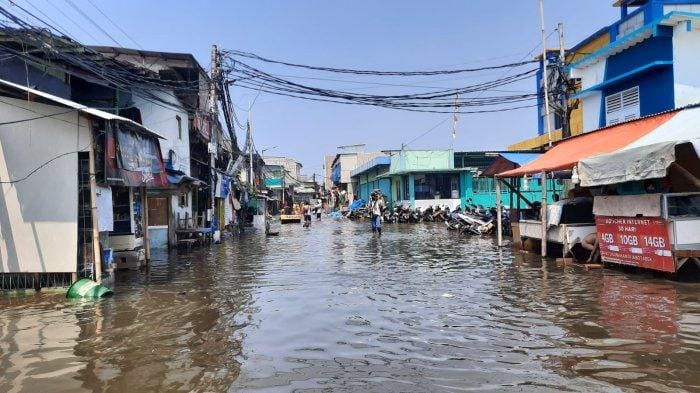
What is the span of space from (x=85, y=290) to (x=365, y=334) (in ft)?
18.3

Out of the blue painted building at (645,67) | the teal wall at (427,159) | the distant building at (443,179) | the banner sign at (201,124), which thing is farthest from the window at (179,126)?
the teal wall at (427,159)

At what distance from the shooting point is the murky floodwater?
4879 millimetres

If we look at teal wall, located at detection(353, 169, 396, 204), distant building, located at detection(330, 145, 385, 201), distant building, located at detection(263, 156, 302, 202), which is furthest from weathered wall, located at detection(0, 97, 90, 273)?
distant building, located at detection(330, 145, 385, 201)

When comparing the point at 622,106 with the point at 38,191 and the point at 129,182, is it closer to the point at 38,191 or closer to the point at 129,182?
the point at 129,182

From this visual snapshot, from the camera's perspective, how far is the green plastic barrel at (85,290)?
358 inches

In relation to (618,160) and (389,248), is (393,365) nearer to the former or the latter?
(618,160)

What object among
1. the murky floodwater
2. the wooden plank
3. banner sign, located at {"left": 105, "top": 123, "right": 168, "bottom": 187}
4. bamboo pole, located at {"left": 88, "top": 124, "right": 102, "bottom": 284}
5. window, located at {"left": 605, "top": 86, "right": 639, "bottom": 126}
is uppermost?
window, located at {"left": 605, "top": 86, "right": 639, "bottom": 126}

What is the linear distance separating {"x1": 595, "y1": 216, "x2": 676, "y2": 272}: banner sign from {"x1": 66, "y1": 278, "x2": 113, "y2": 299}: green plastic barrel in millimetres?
10232

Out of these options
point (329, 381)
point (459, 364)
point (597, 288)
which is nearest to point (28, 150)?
point (329, 381)

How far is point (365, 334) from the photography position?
21.3 feet

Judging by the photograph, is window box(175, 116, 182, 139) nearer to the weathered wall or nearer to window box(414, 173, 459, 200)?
the weathered wall

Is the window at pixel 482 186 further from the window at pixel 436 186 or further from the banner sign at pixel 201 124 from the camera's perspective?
the banner sign at pixel 201 124

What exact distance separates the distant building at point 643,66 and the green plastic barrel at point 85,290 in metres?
15.5

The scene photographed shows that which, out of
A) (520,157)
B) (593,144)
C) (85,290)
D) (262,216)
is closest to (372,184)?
(262,216)
